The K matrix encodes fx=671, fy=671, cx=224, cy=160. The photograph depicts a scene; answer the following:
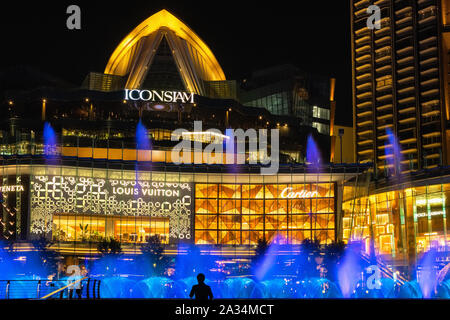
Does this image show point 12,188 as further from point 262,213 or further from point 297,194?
point 297,194

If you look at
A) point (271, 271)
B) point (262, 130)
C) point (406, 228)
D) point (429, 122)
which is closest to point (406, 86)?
point (429, 122)

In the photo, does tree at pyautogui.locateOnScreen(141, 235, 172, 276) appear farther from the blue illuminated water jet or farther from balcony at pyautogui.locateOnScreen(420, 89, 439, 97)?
balcony at pyautogui.locateOnScreen(420, 89, 439, 97)

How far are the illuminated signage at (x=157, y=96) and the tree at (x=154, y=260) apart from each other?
27.0 metres

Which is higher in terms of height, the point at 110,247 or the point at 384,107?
the point at 384,107

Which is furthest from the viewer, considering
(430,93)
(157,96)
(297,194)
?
(430,93)

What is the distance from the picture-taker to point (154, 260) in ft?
205

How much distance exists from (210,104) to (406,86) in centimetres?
4941

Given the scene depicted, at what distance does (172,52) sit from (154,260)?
44771 mm

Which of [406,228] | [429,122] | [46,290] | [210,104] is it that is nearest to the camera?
[46,290]

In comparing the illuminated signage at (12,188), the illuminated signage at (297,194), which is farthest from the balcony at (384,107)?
the illuminated signage at (12,188)

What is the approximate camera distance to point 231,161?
82.8m

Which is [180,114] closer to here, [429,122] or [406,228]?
[406,228]

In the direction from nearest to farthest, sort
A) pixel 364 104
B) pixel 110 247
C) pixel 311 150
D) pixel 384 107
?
pixel 110 247 < pixel 311 150 < pixel 384 107 < pixel 364 104

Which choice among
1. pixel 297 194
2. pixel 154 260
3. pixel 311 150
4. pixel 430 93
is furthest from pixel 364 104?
pixel 154 260
